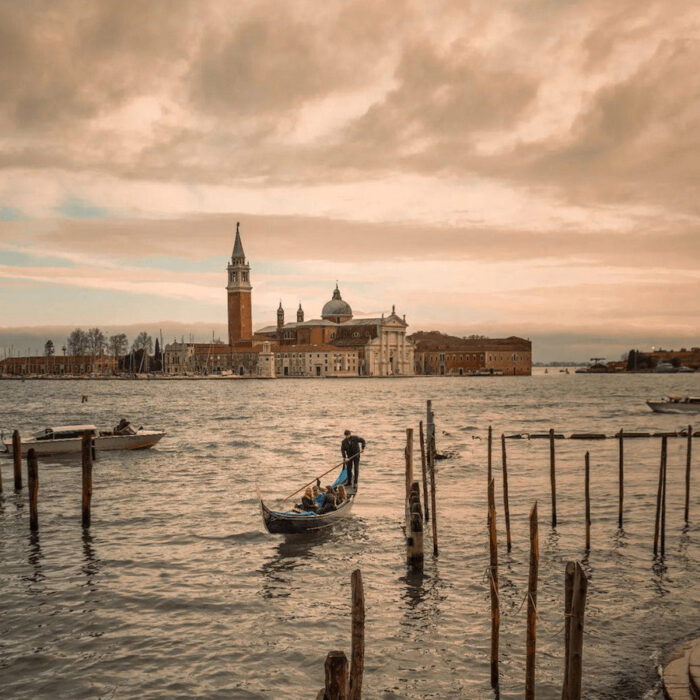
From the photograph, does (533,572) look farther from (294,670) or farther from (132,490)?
(132,490)

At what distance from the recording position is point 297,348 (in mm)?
155125

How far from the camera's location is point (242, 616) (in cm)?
1141

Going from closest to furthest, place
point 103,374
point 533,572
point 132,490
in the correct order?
point 533,572
point 132,490
point 103,374

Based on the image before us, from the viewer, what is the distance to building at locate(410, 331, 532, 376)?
561 ft

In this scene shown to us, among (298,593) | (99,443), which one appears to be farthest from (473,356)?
(298,593)

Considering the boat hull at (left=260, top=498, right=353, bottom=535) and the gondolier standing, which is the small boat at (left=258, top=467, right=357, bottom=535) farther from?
the gondolier standing

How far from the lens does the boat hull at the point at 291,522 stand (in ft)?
51.3

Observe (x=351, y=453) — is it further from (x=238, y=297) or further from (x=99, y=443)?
(x=238, y=297)

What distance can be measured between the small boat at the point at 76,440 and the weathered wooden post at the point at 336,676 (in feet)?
79.1

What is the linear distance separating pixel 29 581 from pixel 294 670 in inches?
218

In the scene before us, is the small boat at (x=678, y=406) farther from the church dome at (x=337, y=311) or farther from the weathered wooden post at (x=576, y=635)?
the church dome at (x=337, y=311)

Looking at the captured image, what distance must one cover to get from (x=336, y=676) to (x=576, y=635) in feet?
7.36

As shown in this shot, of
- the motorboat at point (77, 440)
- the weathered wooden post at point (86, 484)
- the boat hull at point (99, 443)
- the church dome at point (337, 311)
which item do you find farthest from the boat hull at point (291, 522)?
the church dome at point (337, 311)

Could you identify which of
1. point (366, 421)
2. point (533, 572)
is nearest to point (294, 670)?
point (533, 572)
